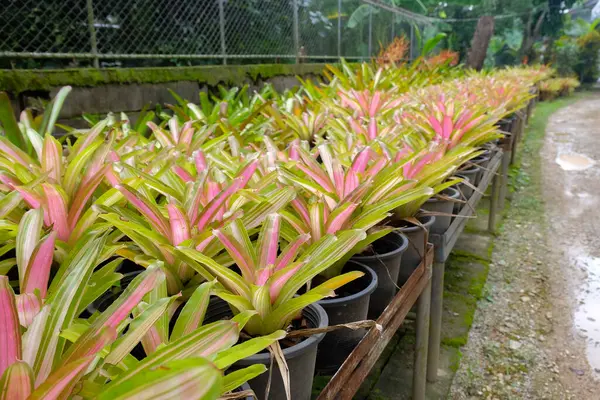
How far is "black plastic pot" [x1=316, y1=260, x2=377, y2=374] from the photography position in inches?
33.7

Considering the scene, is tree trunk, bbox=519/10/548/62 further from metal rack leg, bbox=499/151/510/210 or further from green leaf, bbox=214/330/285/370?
green leaf, bbox=214/330/285/370

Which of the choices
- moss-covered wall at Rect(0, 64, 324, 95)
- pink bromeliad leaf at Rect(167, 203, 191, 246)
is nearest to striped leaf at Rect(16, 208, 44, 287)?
pink bromeliad leaf at Rect(167, 203, 191, 246)

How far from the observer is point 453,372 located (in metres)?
1.75

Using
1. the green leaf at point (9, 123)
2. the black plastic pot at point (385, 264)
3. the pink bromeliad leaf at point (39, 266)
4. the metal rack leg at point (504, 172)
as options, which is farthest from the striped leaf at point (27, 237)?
the metal rack leg at point (504, 172)

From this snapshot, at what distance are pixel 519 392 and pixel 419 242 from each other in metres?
0.82

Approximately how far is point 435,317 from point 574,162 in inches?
189

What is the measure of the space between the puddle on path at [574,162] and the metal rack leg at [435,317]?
432cm

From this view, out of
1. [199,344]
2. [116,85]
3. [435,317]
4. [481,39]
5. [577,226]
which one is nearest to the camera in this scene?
[199,344]

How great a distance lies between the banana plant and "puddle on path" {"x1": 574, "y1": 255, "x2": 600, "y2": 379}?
1539 mm

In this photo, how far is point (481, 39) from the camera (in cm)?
816

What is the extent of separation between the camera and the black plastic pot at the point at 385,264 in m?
1.04

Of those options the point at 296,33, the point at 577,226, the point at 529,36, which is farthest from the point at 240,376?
the point at 529,36

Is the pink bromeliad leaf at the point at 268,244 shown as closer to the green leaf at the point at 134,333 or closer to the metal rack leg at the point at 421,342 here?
the green leaf at the point at 134,333

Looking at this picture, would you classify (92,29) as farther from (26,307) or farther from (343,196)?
(26,307)
